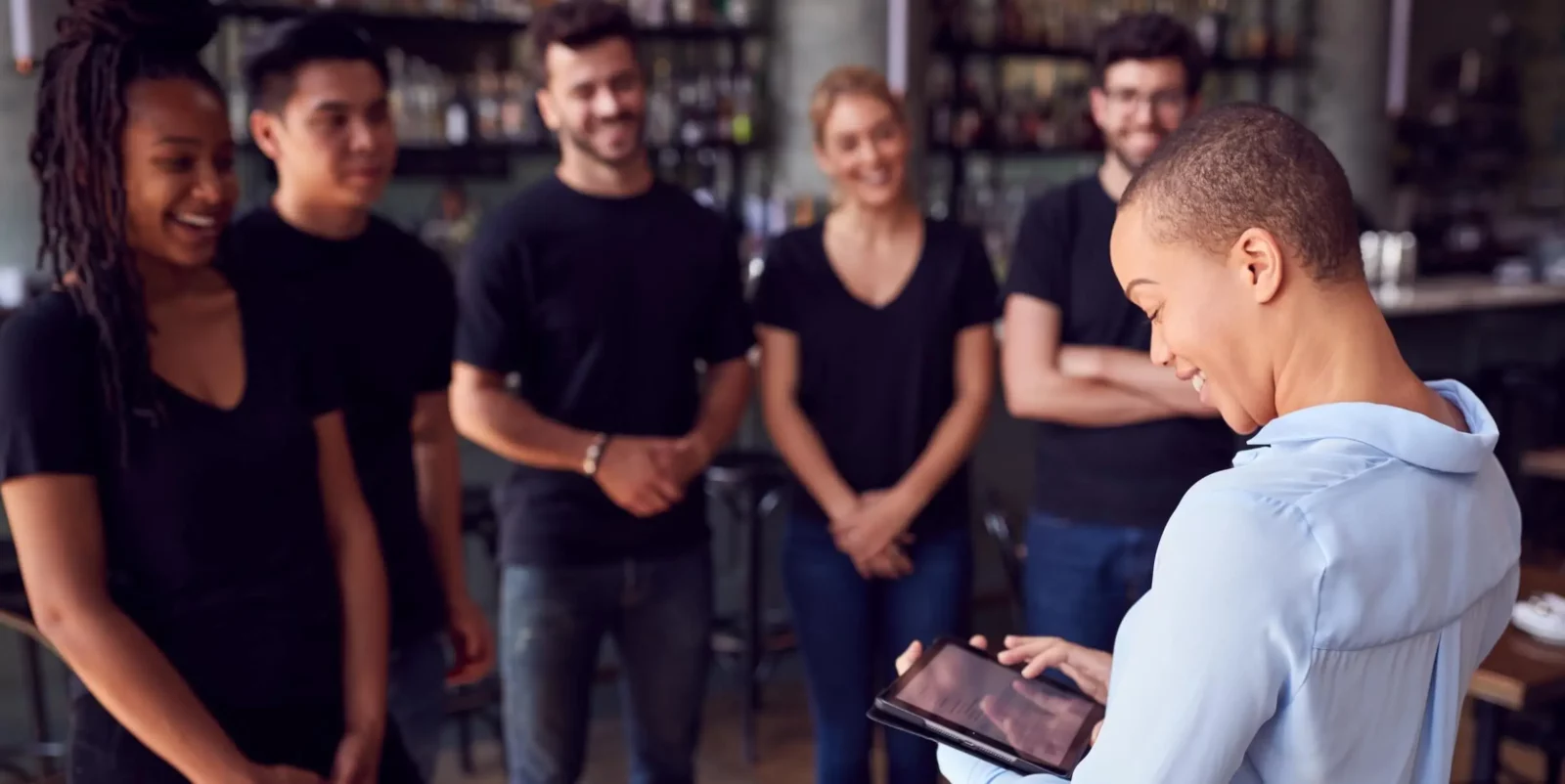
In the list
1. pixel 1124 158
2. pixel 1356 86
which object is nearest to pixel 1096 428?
pixel 1124 158

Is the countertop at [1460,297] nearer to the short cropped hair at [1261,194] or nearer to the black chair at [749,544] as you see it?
the black chair at [749,544]

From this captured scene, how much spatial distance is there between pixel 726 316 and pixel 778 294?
0.11 m

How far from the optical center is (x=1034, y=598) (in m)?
2.38

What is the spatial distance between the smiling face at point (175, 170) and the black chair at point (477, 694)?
183 cm

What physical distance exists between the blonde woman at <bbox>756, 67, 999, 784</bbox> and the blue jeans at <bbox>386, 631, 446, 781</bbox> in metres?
0.68

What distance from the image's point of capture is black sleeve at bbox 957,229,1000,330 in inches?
97.0

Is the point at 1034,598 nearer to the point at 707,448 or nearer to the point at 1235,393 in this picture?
the point at 707,448

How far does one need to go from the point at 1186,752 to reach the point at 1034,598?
151 centimetres

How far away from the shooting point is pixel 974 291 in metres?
2.48

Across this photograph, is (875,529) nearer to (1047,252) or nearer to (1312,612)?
(1047,252)

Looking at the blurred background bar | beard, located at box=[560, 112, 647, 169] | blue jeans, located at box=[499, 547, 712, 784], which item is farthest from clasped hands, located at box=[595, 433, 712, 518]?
the blurred background bar

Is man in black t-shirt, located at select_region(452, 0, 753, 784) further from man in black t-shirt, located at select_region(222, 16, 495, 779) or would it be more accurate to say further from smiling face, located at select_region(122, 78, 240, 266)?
smiling face, located at select_region(122, 78, 240, 266)

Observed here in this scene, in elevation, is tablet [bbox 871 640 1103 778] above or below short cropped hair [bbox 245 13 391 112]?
below

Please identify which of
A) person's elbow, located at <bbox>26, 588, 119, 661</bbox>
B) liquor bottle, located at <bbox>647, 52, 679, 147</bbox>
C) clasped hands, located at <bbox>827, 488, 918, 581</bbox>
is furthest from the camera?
liquor bottle, located at <bbox>647, 52, 679, 147</bbox>
